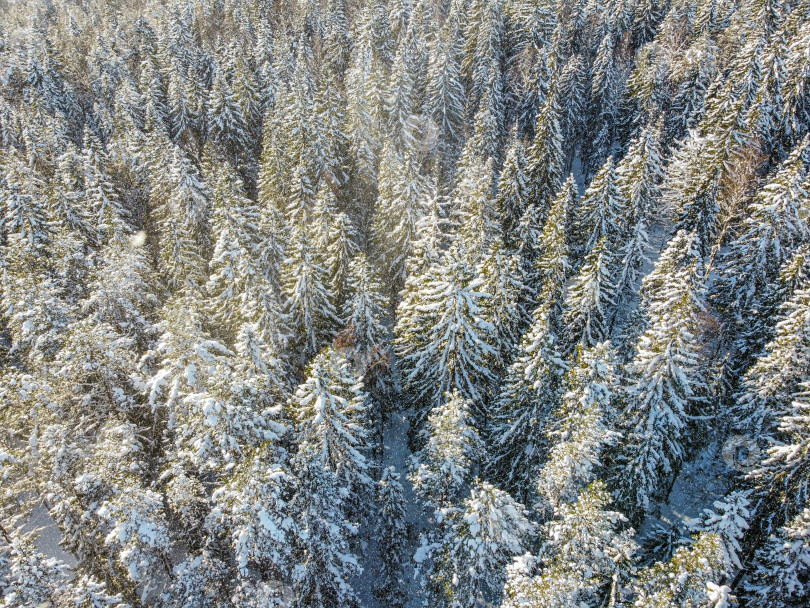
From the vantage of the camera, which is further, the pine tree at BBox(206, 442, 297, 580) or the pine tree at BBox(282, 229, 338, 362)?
the pine tree at BBox(282, 229, 338, 362)

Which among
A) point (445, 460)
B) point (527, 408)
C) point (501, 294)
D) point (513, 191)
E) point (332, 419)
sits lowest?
point (527, 408)

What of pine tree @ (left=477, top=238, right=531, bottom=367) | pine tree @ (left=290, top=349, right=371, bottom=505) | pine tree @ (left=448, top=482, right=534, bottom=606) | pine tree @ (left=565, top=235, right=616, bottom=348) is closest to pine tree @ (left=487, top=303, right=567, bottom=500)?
pine tree @ (left=477, top=238, right=531, bottom=367)

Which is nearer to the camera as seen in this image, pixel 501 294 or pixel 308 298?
pixel 501 294

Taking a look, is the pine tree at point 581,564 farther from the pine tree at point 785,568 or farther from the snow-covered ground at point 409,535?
the snow-covered ground at point 409,535

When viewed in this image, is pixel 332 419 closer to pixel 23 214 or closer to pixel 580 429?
pixel 580 429

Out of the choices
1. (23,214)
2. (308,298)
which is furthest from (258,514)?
(23,214)

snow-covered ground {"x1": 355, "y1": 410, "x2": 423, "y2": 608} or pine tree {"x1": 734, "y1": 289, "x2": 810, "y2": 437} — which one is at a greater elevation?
pine tree {"x1": 734, "y1": 289, "x2": 810, "y2": 437}

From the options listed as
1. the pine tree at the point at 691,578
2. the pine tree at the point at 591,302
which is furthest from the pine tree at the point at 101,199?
the pine tree at the point at 691,578

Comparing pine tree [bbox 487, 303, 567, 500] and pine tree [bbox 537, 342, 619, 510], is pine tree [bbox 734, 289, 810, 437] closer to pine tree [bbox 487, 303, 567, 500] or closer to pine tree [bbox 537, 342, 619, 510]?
pine tree [bbox 537, 342, 619, 510]

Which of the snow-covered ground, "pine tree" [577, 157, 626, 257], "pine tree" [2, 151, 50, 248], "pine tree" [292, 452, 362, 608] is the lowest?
the snow-covered ground
